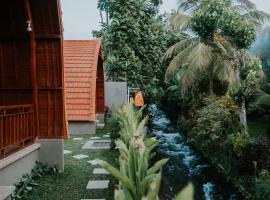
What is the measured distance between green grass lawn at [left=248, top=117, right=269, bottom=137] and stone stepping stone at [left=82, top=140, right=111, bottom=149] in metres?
→ 5.88

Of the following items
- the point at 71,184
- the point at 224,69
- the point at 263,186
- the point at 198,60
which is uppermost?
the point at 198,60

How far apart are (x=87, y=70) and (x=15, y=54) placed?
6.67 m

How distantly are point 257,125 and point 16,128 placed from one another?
12.2 m

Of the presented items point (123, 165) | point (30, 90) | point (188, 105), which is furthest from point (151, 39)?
point (123, 165)

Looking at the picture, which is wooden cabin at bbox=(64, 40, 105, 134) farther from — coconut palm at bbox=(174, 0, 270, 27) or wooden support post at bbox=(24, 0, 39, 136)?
wooden support post at bbox=(24, 0, 39, 136)

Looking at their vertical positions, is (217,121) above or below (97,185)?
above

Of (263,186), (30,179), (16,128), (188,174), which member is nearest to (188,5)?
(188,174)

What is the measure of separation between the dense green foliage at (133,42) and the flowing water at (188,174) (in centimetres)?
340

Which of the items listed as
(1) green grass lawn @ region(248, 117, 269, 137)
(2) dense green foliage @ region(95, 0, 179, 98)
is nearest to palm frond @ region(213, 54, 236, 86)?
(1) green grass lawn @ region(248, 117, 269, 137)

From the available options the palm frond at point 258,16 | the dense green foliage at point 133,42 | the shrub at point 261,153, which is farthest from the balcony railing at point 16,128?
the palm frond at point 258,16

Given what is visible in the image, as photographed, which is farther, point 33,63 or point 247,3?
point 247,3

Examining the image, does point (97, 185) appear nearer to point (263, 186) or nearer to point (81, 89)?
point (263, 186)

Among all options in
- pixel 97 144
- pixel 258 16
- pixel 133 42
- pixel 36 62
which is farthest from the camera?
pixel 133 42

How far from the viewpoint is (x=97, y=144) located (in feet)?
40.1
